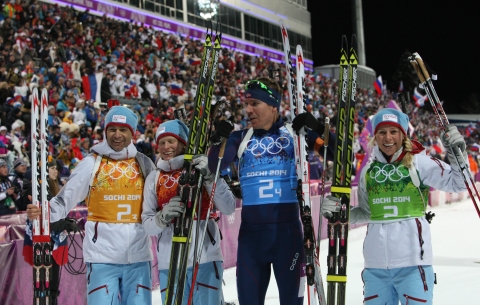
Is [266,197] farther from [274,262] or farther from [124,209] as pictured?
[124,209]

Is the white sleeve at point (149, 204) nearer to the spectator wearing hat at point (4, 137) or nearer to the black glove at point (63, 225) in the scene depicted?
the black glove at point (63, 225)

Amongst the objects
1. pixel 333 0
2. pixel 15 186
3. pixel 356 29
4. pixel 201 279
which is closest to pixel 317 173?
pixel 15 186

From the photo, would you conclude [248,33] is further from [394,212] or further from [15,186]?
[394,212]

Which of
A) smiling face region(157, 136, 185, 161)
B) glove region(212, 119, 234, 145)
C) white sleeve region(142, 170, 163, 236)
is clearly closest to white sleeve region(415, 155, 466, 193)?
glove region(212, 119, 234, 145)

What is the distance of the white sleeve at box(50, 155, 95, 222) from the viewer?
4.56m

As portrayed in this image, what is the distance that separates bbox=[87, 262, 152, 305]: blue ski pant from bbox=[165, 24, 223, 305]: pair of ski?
44 centimetres

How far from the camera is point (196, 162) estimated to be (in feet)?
13.9

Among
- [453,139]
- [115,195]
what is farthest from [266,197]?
[453,139]

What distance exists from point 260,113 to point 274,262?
3.24ft

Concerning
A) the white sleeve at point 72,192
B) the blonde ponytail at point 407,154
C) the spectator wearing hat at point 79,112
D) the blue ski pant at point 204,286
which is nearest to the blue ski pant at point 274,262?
the blue ski pant at point 204,286

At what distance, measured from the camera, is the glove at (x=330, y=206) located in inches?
149

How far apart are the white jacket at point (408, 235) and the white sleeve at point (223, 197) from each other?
3.21 ft

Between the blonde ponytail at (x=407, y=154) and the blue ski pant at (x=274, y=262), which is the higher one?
the blonde ponytail at (x=407, y=154)

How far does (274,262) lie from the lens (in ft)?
13.9
